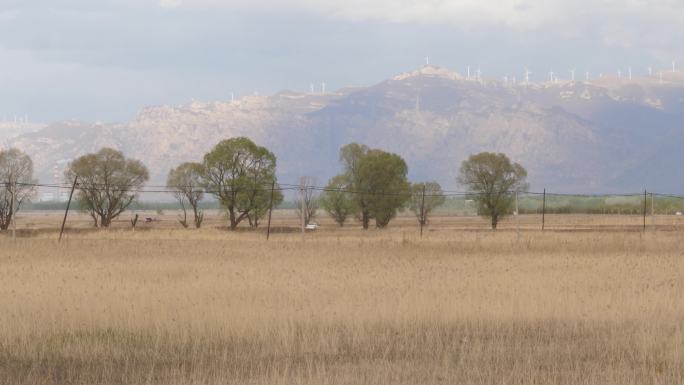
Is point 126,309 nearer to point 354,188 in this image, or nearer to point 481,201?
point 354,188

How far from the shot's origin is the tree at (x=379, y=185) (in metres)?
82.8

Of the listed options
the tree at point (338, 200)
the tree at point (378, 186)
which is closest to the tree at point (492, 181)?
the tree at point (378, 186)

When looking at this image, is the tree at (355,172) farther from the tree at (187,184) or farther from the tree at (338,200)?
the tree at (187,184)

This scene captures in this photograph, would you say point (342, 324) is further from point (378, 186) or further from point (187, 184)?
point (187, 184)

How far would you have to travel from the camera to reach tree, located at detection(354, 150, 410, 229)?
82.8 meters

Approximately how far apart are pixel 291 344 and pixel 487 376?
154 inches

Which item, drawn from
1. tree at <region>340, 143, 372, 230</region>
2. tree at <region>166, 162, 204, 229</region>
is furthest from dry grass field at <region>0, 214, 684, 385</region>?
tree at <region>166, 162, 204, 229</region>

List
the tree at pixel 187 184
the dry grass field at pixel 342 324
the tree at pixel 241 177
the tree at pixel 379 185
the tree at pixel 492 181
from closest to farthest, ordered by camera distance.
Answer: the dry grass field at pixel 342 324 → the tree at pixel 241 177 → the tree at pixel 379 185 → the tree at pixel 492 181 → the tree at pixel 187 184

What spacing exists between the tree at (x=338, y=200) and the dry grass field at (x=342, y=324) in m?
56.5

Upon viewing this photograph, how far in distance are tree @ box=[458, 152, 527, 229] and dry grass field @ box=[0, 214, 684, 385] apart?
5912 cm

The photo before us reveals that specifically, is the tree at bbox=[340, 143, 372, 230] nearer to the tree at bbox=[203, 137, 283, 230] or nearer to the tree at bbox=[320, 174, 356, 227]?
the tree at bbox=[320, 174, 356, 227]

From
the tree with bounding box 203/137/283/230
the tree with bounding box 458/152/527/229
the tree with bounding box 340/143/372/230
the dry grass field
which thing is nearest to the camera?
the dry grass field

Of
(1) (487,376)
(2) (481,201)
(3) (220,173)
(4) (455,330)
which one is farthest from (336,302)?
(2) (481,201)

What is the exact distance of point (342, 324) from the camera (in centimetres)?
1648
